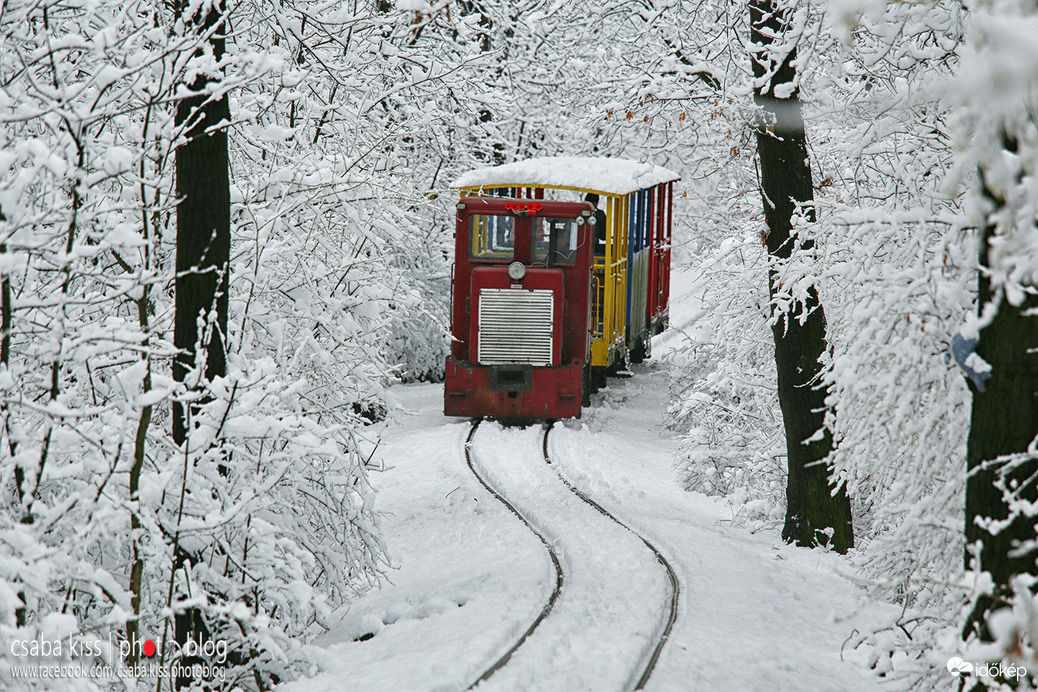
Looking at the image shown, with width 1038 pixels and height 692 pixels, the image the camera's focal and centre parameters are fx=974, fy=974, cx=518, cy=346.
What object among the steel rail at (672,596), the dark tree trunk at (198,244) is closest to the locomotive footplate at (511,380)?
the steel rail at (672,596)

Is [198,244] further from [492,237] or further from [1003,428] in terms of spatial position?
[492,237]

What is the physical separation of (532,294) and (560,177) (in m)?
2.41

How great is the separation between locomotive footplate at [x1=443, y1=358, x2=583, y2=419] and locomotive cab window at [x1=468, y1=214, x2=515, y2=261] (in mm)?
1687

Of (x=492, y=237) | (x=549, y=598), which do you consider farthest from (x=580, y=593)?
(x=492, y=237)

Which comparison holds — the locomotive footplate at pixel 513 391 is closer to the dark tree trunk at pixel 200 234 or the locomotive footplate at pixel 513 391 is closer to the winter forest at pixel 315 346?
the winter forest at pixel 315 346

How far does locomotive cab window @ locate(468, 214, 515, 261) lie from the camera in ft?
47.3

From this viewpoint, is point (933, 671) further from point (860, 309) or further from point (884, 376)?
point (860, 309)

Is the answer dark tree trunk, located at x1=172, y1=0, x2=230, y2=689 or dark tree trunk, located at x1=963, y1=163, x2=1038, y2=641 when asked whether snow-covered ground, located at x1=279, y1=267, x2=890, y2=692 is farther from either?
dark tree trunk, located at x1=172, y1=0, x2=230, y2=689

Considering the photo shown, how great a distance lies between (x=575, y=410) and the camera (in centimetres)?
1402

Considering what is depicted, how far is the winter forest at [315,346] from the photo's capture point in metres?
3.93

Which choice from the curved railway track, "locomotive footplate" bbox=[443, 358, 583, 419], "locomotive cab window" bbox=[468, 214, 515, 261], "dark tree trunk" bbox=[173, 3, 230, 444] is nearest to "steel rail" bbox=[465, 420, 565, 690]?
the curved railway track

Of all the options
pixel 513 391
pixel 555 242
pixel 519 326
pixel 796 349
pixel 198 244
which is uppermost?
pixel 555 242

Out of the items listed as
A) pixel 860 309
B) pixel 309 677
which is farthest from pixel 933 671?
pixel 309 677

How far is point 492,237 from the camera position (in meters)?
14.5
